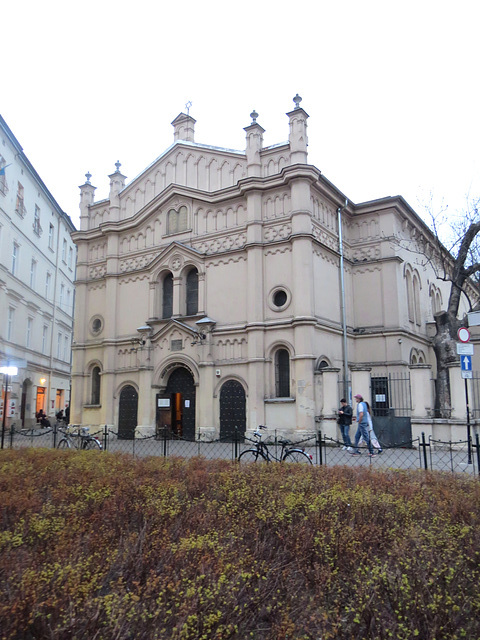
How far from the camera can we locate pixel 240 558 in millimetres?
5020

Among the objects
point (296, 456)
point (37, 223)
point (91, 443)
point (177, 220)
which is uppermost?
point (37, 223)

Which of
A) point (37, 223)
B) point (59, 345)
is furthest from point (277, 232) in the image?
point (59, 345)

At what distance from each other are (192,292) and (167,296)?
1.69 meters

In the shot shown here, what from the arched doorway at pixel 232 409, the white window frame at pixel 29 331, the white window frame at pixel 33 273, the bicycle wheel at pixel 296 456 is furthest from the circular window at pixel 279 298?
the white window frame at pixel 33 273

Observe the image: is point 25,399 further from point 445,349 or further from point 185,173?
point 445,349

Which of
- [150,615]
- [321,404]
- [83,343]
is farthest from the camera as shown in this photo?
[83,343]

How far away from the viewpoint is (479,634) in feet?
12.7

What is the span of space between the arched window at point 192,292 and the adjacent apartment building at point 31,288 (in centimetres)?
1081

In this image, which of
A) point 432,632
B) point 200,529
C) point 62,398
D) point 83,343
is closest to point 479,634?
point 432,632

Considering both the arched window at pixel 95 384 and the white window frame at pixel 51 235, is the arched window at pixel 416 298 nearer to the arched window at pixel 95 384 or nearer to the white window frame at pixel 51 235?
the arched window at pixel 95 384

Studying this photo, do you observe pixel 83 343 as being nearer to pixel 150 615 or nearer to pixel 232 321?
pixel 232 321

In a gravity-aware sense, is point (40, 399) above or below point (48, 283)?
below

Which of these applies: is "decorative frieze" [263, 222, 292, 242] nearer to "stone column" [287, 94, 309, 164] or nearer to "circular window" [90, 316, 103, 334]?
"stone column" [287, 94, 309, 164]

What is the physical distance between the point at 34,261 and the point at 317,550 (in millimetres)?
37148
